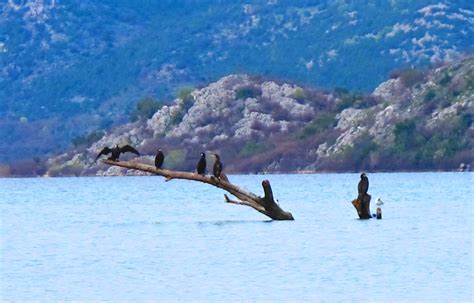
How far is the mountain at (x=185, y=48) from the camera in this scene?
176875 mm

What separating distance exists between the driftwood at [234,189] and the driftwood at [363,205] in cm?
222

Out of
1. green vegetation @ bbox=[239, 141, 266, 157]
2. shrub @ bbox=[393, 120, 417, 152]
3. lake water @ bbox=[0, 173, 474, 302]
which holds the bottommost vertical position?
lake water @ bbox=[0, 173, 474, 302]

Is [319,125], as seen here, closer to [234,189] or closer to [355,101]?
[355,101]

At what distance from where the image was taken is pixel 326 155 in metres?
123

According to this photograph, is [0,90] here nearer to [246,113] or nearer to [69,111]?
[69,111]

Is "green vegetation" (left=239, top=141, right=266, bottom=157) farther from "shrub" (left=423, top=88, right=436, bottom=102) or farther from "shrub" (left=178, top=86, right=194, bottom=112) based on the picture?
"shrub" (left=423, top=88, right=436, bottom=102)

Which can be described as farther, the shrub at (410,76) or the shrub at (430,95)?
the shrub at (410,76)

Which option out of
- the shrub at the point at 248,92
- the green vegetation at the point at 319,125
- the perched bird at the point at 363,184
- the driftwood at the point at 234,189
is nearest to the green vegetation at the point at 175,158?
the shrub at the point at 248,92

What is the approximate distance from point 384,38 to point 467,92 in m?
63.8

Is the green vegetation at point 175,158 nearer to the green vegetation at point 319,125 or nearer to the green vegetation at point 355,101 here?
the green vegetation at point 319,125

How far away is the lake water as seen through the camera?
129ft

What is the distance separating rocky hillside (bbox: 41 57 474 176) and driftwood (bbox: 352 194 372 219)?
55620mm

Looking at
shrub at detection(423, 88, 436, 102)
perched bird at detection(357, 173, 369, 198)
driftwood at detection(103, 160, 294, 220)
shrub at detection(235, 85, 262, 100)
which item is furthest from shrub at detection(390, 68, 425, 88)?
perched bird at detection(357, 173, 369, 198)

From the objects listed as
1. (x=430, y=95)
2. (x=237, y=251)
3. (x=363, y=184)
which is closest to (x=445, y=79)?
(x=430, y=95)
